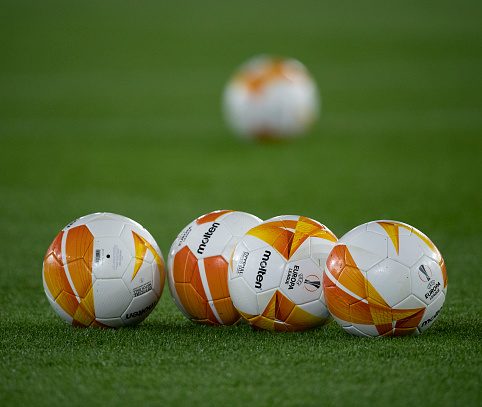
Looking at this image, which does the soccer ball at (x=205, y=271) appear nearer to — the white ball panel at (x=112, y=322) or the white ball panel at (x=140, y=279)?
the white ball panel at (x=140, y=279)

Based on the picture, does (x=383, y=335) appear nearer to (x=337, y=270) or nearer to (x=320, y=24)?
(x=337, y=270)

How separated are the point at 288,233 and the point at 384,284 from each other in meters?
0.68

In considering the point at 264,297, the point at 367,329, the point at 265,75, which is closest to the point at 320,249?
the point at 264,297

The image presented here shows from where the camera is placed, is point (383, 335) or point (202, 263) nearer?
point (383, 335)

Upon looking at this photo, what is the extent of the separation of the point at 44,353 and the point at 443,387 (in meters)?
2.11

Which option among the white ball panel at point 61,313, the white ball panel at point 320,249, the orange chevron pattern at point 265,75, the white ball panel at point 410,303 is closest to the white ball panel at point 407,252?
the white ball panel at point 410,303

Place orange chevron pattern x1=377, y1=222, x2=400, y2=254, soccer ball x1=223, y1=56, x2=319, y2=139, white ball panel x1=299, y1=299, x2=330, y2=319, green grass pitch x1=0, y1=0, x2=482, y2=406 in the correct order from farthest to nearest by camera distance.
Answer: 1. soccer ball x1=223, y1=56, x2=319, y2=139
2. white ball panel x1=299, y1=299, x2=330, y2=319
3. orange chevron pattern x1=377, y1=222, x2=400, y2=254
4. green grass pitch x1=0, y1=0, x2=482, y2=406

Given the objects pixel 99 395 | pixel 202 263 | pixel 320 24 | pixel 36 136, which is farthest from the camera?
pixel 320 24

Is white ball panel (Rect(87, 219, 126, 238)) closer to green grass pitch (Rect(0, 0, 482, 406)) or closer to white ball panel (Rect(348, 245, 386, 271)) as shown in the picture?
green grass pitch (Rect(0, 0, 482, 406))

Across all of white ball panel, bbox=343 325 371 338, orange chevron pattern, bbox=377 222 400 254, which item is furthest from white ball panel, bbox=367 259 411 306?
white ball panel, bbox=343 325 371 338

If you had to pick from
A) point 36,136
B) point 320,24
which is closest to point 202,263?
point 36,136

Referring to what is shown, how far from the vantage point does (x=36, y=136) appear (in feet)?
48.7

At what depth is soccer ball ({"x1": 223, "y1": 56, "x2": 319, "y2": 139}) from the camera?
1345 cm

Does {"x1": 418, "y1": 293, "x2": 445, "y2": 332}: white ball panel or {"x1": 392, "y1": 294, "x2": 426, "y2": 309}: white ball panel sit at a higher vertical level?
{"x1": 392, "y1": 294, "x2": 426, "y2": 309}: white ball panel
